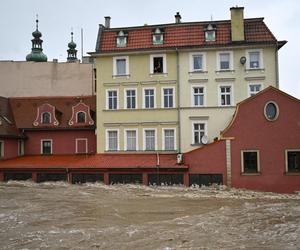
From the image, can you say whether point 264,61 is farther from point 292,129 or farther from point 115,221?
point 115,221

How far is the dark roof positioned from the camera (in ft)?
123

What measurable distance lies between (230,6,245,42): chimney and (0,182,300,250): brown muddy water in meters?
12.7

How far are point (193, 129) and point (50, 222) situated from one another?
17.8m

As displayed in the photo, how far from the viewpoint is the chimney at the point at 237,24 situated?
34781mm

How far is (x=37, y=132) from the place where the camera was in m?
39.6

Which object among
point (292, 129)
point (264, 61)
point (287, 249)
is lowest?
point (287, 249)

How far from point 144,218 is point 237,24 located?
20.5m

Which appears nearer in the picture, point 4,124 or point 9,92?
point 4,124

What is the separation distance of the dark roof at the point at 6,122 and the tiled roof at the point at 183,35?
10730 millimetres

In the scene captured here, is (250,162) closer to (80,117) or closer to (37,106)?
(80,117)

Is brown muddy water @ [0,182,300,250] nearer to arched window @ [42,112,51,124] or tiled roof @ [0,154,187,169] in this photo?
tiled roof @ [0,154,187,169]

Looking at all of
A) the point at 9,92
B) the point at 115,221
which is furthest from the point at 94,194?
Result: the point at 9,92

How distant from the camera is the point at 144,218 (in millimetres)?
20969

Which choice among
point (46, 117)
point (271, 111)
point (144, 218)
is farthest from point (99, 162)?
point (271, 111)
